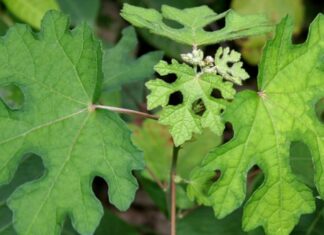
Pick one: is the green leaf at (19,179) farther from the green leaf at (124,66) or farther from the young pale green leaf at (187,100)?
the young pale green leaf at (187,100)

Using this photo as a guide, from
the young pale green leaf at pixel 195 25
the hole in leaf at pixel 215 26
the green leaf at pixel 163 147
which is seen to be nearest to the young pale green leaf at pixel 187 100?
the young pale green leaf at pixel 195 25

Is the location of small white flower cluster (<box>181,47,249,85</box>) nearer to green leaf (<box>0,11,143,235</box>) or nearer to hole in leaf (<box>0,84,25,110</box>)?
green leaf (<box>0,11,143,235</box>)

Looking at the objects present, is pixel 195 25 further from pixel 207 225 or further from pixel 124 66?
pixel 207 225

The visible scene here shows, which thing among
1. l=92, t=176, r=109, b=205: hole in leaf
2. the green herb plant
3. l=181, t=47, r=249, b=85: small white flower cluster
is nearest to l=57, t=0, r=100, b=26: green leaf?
l=92, t=176, r=109, b=205: hole in leaf

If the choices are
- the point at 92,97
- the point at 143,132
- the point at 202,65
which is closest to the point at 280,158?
the point at 202,65

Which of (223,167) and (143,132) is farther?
(143,132)

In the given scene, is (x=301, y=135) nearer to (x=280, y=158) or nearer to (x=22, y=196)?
(x=280, y=158)
